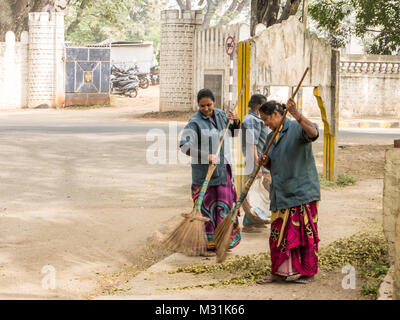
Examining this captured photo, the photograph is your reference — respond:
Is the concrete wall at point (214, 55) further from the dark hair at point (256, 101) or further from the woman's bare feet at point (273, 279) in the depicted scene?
the woman's bare feet at point (273, 279)

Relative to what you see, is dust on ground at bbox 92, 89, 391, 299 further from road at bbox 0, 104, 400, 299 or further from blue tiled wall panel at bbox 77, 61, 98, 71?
blue tiled wall panel at bbox 77, 61, 98, 71

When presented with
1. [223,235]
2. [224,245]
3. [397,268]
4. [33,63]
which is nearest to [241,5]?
[33,63]

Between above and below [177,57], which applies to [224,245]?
below

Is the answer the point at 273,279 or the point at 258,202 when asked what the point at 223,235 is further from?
the point at 258,202

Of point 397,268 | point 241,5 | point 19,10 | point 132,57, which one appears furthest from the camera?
point 241,5

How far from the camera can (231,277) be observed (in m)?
5.28

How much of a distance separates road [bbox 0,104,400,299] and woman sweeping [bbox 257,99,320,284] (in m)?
1.60

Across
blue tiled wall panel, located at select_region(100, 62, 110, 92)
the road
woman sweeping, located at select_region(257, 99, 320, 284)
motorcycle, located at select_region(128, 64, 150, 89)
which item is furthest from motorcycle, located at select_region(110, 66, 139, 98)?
woman sweeping, located at select_region(257, 99, 320, 284)

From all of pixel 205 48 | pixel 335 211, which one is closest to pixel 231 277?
pixel 335 211

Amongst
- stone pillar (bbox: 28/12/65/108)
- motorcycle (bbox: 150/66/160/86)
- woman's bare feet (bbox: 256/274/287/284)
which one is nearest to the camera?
woman's bare feet (bbox: 256/274/287/284)

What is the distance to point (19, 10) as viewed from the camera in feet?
87.2

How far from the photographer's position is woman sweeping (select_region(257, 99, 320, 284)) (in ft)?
15.9

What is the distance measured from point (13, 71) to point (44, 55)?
1.23 metres
